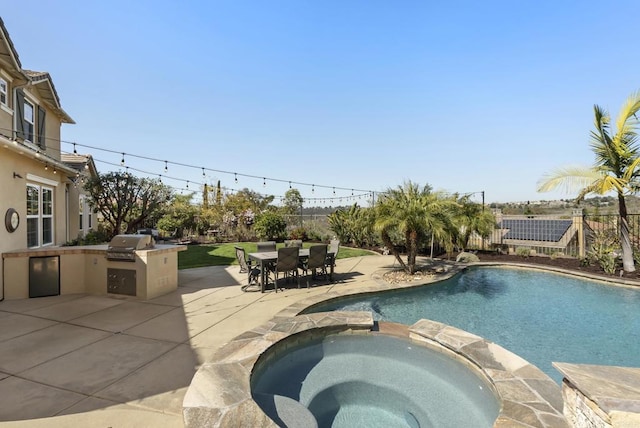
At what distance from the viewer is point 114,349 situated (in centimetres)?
382

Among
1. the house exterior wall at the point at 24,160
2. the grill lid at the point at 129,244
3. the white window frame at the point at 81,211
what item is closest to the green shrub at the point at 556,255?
the grill lid at the point at 129,244

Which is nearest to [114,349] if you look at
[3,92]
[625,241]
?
[3,92]

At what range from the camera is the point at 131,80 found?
9.72 m

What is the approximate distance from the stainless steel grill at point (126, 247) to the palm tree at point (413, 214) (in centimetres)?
578

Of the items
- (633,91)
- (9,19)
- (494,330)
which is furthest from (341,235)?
(9,19)

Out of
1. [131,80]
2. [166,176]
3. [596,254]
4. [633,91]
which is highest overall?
[131,80]

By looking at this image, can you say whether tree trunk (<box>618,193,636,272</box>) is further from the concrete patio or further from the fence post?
the concrete patio

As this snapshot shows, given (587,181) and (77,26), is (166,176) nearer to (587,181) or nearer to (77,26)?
(77,26)

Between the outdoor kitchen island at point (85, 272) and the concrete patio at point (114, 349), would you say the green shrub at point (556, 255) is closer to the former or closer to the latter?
the concrete patio at point (114, 349)

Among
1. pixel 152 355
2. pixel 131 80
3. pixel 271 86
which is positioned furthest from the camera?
pixel 271 86

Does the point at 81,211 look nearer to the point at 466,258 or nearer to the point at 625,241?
the point at 466,258

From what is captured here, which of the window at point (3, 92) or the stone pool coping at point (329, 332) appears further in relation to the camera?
the window at point (3, 92)

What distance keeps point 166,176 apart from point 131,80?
4.89 m

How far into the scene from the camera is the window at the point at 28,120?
835 centimetres
